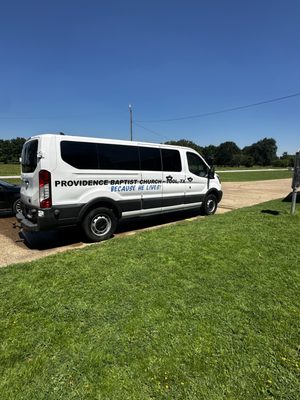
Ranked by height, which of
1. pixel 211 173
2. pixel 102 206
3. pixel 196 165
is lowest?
pixel 102 206

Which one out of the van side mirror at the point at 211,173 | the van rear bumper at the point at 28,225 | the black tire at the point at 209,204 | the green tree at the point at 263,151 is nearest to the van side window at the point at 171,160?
the van side mirror at the point at 211,173

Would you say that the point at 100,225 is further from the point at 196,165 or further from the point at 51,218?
the point at 196,165

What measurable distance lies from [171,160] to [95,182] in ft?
8.65

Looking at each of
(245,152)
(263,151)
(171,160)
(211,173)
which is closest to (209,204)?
(211,173)

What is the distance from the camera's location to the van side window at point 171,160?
7477 mm

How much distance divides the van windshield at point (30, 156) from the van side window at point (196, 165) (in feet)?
14.5

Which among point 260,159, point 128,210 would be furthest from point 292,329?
point 260,159

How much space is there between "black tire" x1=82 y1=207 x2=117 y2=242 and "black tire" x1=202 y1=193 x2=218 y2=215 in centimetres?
368

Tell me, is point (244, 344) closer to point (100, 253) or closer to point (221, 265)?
point (221, 265)

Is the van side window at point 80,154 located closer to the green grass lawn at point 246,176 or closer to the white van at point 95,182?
the white van at point 95,182

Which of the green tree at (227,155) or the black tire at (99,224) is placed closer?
the black tire at (99,224)

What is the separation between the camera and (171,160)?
302 inches

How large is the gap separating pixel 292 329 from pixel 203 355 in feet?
3.28

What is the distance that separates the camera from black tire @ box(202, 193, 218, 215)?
8.93 m
